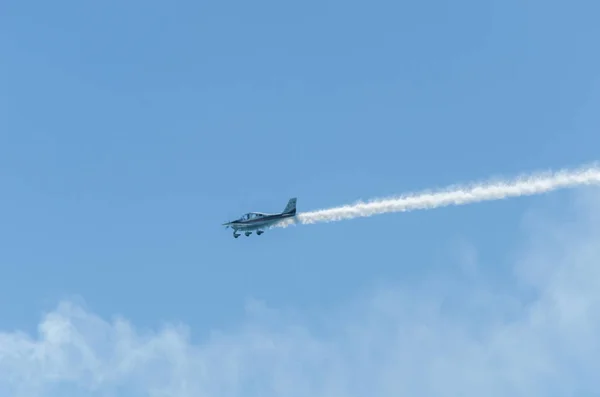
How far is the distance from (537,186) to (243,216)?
65.4 m

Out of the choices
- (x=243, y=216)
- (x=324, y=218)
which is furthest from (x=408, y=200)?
(x=243, y=216)

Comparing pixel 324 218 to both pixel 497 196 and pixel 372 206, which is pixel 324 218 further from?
pixel 497 196

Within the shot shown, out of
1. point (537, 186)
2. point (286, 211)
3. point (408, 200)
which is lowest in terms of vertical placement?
point (537, 186)

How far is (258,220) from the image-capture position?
188375 mm

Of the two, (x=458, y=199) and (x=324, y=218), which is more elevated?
(x=324, y=218)

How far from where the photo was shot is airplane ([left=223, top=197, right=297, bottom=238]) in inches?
7298

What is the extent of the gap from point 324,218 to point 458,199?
3014cm

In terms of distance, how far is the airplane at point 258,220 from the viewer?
185375 millimetres

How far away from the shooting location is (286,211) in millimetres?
185625

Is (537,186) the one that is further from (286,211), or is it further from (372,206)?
(286,211)

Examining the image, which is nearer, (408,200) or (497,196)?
(497,196)

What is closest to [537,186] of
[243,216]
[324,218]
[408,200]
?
[408,200]

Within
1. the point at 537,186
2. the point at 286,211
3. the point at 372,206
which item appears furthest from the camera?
the point at 286,211

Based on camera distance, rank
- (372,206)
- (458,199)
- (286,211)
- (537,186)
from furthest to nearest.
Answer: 1. (286,211)
2. (372,206)
3. (458,199)
4. (537,186)
